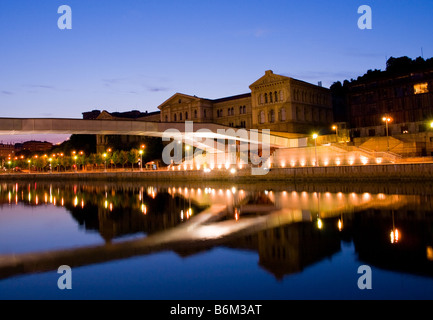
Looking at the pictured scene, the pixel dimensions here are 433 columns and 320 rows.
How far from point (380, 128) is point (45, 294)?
5574 centimetres

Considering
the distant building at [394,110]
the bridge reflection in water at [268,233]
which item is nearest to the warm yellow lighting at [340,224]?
the bridge reflection in water at [268,233]

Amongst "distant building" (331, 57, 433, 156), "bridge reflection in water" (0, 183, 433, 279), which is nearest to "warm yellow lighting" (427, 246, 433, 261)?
"bridge reflection in water" (0, 183, 433, 279)

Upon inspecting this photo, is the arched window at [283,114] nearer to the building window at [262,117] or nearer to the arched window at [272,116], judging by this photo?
the arched window at [272,116]

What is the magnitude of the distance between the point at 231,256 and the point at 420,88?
5245 centimetres

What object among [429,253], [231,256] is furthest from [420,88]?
[231,256]

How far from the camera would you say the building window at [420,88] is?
2077 inches

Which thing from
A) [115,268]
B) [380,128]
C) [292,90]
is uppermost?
[292,90]

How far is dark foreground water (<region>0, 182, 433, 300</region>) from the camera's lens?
7.24 meters

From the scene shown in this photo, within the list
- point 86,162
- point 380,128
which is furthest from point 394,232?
point 86,162

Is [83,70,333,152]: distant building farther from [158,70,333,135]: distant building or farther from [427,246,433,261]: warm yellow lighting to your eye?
[427,246,433,261]: warm yellow lighting

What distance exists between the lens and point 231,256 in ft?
32.0

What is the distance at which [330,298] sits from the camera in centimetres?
660
